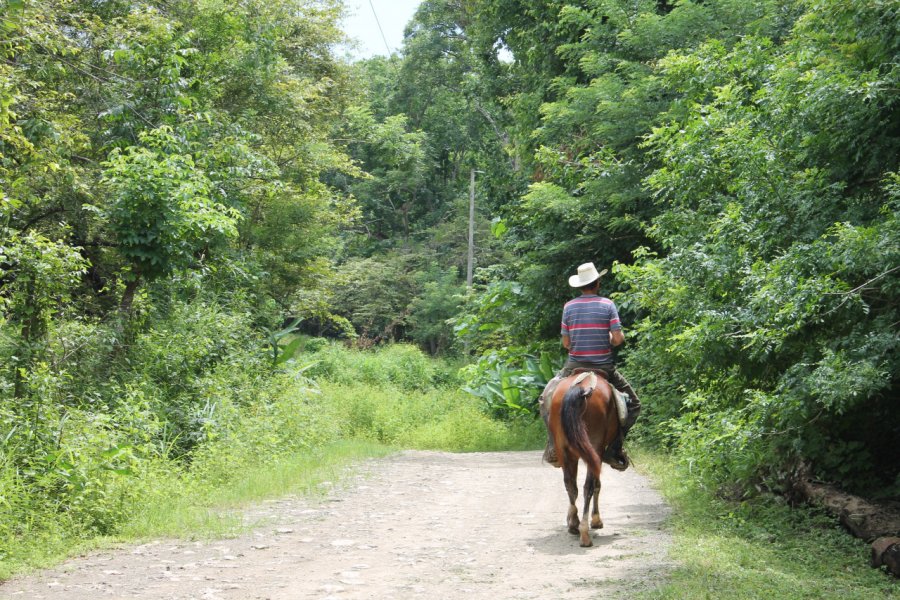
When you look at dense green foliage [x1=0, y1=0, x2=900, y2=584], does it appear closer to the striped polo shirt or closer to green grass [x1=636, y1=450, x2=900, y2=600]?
green grass [x1=636, y1=450, x2=900, y2=600]

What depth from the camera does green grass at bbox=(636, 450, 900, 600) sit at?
5965mm

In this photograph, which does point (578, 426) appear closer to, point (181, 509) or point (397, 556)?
point (397, 556)

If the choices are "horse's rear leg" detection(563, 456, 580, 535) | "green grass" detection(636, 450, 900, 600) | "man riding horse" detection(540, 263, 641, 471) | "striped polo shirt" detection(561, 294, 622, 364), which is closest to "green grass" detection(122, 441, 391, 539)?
"horse's rear leg" detection(563, 456, 580, 535)

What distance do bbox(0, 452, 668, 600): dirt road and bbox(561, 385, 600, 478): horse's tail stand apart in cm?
75

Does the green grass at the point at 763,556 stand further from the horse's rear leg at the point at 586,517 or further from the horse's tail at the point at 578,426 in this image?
the horse's tail at the point at 578,426

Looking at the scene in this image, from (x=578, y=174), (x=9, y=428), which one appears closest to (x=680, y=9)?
(x=578, y=174)

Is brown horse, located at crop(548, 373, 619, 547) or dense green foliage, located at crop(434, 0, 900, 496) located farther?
brown horse, located at crop(548, 373, 619, 547)

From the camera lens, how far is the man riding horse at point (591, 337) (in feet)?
27.5

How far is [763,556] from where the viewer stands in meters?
7.18

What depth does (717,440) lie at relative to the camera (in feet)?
27.1

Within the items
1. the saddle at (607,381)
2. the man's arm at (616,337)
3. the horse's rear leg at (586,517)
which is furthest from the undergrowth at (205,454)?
the man's arm at (616,337)

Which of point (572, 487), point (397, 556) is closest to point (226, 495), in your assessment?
point (397, 556)

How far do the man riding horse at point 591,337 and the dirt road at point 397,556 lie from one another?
34.8 inches

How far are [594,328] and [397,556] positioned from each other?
9.20 feet
